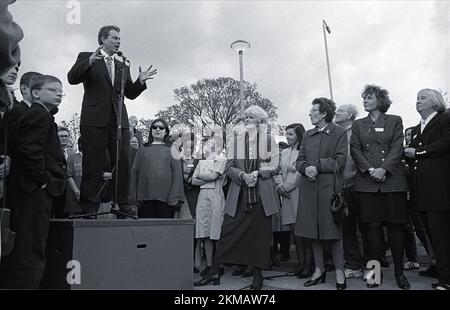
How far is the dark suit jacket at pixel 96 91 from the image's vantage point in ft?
11.3

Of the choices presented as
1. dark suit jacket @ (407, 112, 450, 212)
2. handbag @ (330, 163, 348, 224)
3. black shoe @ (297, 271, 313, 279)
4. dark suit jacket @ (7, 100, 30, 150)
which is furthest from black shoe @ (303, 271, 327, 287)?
dark suit jacket @ (7, 100, 30, 150)

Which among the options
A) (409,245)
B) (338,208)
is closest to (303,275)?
(338,208)

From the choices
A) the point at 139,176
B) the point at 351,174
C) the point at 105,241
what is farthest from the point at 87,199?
the point at 351,174

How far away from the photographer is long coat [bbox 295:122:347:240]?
12.3ft

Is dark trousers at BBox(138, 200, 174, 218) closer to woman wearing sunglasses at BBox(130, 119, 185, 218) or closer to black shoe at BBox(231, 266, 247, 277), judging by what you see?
woman wearing sunglasses at BBox(130, 119, 185, 218)

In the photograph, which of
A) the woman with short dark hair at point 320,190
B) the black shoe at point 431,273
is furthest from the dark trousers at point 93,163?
the black shoe at point 431,273

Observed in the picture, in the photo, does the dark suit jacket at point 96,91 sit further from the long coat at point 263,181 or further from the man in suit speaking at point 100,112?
the long coat at point 263,181

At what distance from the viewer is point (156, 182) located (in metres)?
4.37

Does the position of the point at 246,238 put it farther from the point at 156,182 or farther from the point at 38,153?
the point at 38,153

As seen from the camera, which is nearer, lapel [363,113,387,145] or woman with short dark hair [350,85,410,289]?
woman with short dark hair [350,85,410,289]

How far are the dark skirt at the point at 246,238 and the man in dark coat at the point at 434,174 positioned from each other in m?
1.44

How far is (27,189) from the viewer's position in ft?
8.79

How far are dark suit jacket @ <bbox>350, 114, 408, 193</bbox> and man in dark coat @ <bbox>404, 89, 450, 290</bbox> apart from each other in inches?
6.3

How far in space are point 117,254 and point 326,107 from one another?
253 cm
